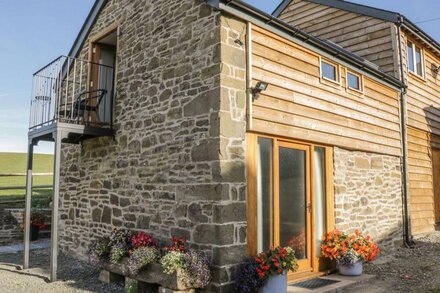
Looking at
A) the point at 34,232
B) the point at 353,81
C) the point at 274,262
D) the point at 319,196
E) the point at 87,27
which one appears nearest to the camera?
the point at 274,262

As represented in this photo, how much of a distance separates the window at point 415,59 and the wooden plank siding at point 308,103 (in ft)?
10.4

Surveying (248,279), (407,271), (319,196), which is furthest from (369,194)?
(248,279)

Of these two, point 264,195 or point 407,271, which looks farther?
point 407,271

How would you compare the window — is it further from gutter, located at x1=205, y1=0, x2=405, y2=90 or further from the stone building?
gutter, located at x1=205, y1=0, x2=405, y2=90

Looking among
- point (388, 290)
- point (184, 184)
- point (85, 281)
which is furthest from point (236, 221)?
point (85, 281)

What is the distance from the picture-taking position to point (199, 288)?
18.0 feet

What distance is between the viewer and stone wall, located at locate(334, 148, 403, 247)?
806 cm

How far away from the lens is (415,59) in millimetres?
12500

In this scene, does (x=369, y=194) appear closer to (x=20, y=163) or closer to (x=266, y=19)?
(x=266, y=19)

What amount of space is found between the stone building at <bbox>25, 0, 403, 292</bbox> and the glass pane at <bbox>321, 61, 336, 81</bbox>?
0.04 metres

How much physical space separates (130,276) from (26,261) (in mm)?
3442

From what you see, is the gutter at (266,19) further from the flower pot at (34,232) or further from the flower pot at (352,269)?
the flower pot at (34,232)

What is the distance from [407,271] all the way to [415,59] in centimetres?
780

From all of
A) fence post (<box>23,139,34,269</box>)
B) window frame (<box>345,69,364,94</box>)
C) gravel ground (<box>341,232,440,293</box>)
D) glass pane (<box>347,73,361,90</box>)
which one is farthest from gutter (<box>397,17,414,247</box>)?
fence post (<box>23,139,34,269</box>)
